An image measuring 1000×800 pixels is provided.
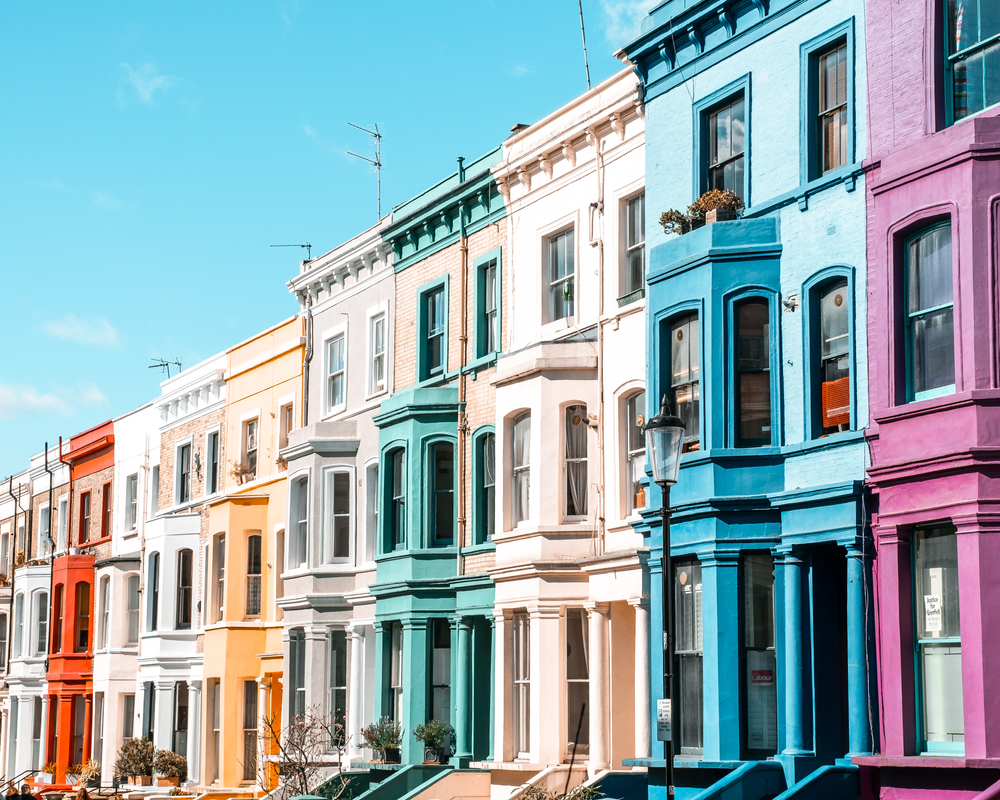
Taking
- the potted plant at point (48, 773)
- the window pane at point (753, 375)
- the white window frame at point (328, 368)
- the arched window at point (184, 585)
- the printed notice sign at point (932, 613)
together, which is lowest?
the potted plant at point (48, 773)

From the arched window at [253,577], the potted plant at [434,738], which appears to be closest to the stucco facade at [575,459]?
the potted plant at [434,738]

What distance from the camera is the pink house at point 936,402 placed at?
56.0 feet

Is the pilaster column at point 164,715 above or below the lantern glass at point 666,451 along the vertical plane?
below

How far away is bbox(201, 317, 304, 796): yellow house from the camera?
121 feet

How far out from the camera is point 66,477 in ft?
170

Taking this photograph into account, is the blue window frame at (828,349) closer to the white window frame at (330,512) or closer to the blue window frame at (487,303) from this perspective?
the blue window frame at (487,303)

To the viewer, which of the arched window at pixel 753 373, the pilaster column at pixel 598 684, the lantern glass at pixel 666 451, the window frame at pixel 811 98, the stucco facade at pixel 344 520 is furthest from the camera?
the stucco facade at pixel 344 520

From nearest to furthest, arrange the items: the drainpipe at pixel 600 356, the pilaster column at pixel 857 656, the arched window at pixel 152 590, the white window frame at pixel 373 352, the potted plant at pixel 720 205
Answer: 1. the pilaster column at pixel 857 656
2. the potted plant at pixel 720 205
3. the drainpipe at pixel 600 356
4. the white window frame at pixel 373 352
5. the arched window at pixel 152 590

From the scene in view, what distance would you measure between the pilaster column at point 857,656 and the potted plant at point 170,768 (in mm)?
24205

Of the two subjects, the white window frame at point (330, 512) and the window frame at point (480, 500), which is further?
the white window frame at point (330, 512)

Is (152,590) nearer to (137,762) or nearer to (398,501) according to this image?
(137,762)

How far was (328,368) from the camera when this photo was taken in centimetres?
3584

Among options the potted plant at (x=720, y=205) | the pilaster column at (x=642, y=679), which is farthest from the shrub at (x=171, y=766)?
the potted plant at (x=720, y=205)

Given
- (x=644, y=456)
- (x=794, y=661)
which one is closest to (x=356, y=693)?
(x=644, y=456)
